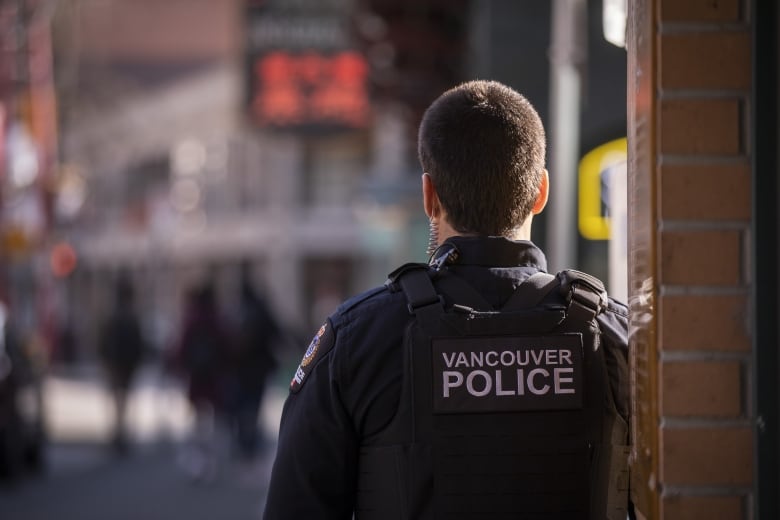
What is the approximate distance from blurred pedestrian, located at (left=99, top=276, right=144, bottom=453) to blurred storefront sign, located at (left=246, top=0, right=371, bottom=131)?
2877 millimetres

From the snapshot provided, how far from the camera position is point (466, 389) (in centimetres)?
238

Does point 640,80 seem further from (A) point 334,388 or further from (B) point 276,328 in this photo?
(B) point 276,328

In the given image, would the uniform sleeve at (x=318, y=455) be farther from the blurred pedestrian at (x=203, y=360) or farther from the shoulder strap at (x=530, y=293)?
the blurred pedestrian at (x=203, y=360)

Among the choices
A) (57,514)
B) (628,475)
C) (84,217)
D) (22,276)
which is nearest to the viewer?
(628,475)

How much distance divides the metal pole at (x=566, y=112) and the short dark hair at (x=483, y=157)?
171 inches

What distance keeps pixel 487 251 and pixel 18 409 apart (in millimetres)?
10026

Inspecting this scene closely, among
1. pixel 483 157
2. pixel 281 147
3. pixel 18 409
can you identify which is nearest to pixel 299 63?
pixel 18 409

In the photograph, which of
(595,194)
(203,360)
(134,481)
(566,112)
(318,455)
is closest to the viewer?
(318,455)

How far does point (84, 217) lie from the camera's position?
5475 centimetres

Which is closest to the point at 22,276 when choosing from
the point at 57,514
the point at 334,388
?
the point at 57,514

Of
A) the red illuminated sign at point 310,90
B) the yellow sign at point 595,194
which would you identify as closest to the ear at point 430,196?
the yellow sign at point 595,194

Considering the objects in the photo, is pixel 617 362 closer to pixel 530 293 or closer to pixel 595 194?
pixel 530 293

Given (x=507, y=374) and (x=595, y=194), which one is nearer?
(x=507, y=374)

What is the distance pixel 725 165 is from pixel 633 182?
0.24m
